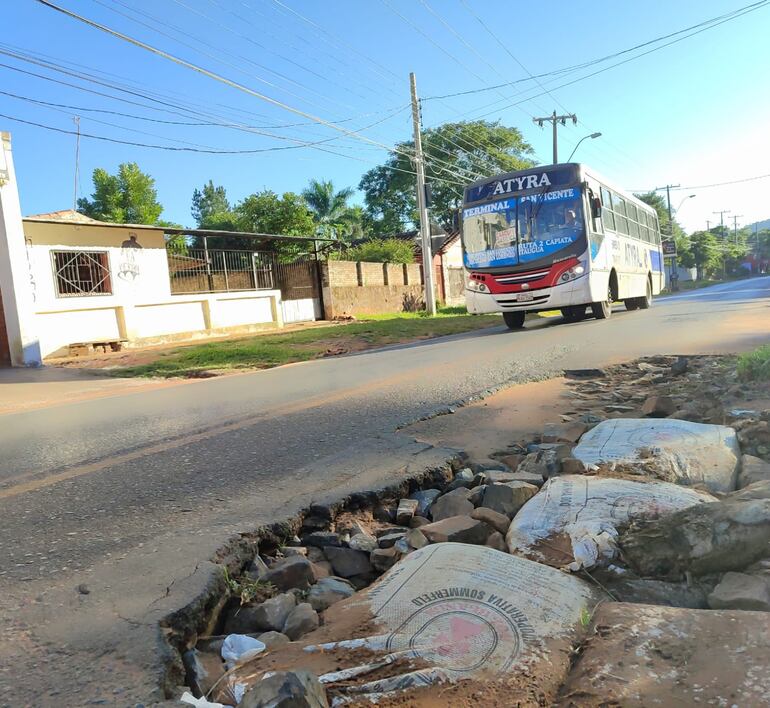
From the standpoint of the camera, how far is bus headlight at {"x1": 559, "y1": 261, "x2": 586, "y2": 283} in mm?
12570

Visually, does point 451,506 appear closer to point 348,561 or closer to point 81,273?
point 348,561

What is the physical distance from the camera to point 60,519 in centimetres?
295

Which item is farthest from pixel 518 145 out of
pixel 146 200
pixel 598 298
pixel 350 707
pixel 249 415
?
pixel 350 707

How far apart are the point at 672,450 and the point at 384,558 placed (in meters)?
1.71

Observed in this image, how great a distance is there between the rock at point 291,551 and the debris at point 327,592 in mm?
339

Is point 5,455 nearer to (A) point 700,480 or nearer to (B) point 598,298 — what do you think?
(A) point 700,480

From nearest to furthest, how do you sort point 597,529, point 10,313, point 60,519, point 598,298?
1. point 597,529
2. point 60,519
3. point 10,313
4. point 598,298

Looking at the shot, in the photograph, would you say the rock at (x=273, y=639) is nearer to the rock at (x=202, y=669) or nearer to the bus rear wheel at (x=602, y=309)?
the rock at (x=202, y=669)

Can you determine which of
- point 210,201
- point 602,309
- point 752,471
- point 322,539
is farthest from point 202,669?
point 210,201

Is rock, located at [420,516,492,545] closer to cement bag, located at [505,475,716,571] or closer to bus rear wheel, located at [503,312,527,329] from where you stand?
cement bag, located at [505,475,716,571]

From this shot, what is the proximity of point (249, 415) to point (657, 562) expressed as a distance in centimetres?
386

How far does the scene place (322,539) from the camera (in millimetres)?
2818

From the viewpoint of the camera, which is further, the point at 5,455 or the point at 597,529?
the point at 5,455

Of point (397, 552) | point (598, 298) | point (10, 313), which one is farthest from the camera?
point (598, 298)
